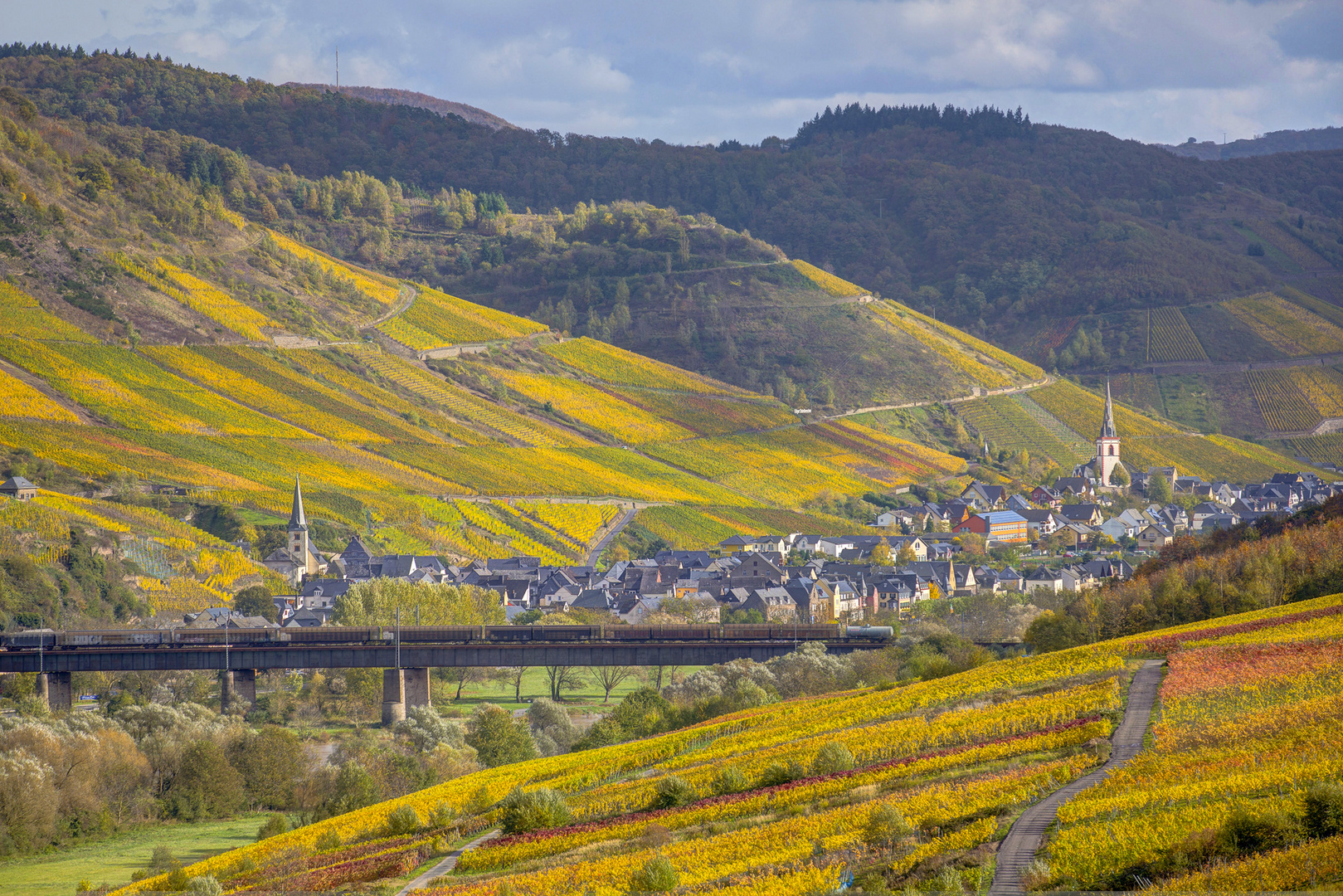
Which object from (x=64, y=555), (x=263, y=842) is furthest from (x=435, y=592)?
(x=263, y=842)

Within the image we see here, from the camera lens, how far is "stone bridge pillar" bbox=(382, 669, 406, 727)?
73.8 metres

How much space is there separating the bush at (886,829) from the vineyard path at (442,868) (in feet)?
31.8

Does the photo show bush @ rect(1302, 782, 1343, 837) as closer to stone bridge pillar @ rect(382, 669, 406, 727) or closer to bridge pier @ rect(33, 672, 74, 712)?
stone bridge pillar @ rect(382, 669, 406, 727)

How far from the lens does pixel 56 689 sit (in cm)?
7388

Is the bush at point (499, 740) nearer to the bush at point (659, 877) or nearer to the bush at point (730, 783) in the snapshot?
the bush at point (730, 783)

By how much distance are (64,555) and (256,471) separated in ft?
93.0

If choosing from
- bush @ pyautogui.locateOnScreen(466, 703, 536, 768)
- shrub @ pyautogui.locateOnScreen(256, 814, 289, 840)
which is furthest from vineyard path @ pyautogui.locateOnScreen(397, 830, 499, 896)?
bush @ pyautogui.locateOnScreen(466, 703, 536, 768)

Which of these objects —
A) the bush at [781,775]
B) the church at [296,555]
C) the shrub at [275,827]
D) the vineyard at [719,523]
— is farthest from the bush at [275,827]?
the vineyard at [719,523]

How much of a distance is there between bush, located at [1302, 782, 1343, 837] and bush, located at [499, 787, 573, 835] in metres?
17.6

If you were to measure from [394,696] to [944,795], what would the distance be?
54488 mm

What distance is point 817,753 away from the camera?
105 ft

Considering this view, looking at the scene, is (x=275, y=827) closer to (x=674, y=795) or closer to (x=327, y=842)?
(x=327, y=842)

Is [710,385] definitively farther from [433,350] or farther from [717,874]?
[717,874]


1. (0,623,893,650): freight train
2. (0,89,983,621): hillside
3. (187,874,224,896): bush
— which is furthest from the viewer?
(0,89,983,621): hillside
